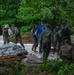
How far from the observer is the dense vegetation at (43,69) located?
16.8 meters

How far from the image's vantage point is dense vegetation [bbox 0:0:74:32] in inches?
830

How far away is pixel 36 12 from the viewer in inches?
1411

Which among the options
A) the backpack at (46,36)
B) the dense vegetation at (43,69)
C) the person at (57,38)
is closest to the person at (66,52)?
the dense vegetation at (43,69)

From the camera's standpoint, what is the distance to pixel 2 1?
19.4 metres

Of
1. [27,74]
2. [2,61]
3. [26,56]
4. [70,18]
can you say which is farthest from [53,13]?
[27,74]

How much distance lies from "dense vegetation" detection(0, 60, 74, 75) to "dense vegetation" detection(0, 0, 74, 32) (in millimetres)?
3148

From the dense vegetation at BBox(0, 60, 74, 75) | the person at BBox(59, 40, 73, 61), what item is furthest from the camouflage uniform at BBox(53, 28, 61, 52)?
the person at BBox(59, 40, 73, 61)

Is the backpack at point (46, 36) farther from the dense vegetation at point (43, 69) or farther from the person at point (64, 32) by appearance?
the dense vegetation at point (43, 69)

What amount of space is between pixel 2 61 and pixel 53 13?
41.1ft

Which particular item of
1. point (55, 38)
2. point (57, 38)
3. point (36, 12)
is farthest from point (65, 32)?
point (36, 12)

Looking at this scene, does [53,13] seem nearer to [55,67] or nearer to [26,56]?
[26,56]

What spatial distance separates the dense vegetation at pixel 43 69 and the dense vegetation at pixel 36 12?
3148 millimetres

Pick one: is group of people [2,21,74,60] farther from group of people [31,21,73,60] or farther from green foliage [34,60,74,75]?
green foliage [34,60,74,75]

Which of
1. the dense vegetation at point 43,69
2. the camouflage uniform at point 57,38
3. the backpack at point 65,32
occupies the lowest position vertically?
the dense vegetation at point 43,69
